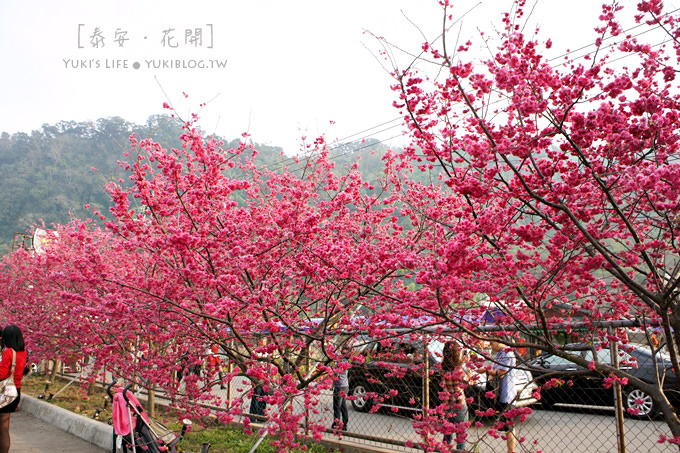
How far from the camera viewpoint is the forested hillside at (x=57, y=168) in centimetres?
4666

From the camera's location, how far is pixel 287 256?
16.9 feet

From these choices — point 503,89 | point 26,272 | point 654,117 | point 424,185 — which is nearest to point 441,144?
point 503,89

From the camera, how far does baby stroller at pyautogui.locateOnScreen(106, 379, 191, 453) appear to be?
503 centimetres

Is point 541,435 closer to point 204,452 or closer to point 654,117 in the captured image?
point 204,452

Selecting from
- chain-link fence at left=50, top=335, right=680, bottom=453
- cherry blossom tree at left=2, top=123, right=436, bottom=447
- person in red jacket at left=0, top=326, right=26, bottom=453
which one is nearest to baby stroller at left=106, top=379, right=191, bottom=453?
cherry blossom tree at left=2, top=123, right=436, bottom=447

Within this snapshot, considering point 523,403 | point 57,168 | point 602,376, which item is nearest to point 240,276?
point 602,376

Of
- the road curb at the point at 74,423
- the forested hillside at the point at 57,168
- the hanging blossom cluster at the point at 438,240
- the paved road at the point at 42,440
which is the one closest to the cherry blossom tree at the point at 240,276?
the hanging blossom cluster at the point at 438,240

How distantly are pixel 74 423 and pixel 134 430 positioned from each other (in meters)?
3.28

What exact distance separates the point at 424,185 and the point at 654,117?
4791mm

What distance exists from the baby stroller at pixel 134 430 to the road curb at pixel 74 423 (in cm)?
166

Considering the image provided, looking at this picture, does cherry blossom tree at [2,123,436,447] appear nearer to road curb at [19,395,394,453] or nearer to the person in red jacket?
road curb at [19,395,394,453]

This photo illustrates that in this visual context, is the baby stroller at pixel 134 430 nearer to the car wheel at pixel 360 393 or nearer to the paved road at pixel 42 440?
the paved road at pixel 42 440

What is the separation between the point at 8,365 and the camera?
5.33 m

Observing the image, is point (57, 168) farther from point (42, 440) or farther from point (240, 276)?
point (240, 276)
